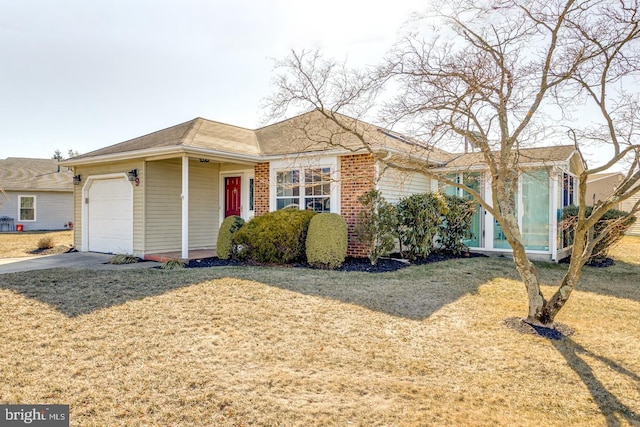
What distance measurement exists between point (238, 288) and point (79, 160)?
851 centimetres

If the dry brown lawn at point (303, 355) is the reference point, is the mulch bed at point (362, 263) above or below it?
above

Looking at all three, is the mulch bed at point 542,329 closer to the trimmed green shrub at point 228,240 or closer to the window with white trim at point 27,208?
the trimmed green shrub at point 228,240

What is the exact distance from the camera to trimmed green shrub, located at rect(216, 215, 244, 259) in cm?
995

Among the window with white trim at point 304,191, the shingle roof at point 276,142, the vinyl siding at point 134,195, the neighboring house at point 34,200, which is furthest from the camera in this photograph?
the neighboring house at point 34,200

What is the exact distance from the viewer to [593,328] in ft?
17.5

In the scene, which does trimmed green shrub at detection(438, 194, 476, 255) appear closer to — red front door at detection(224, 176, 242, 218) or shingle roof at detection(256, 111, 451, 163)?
shingle roof at detection(256, 111, 451, 163)

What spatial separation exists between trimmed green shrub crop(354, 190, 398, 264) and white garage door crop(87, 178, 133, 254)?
623 cm

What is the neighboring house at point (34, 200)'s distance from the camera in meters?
22.8

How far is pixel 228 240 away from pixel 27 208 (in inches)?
779

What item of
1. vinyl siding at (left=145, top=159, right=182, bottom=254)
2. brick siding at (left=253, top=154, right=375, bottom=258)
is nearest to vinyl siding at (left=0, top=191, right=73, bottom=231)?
vinyl siding at (left=145, top=159, right=182, bottom=254)

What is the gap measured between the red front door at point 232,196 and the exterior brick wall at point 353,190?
149 inches

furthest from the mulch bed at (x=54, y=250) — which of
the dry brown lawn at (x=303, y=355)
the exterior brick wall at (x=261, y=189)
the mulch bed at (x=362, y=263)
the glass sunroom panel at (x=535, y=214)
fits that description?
the glass sunroom panel at (x=535, y=214)

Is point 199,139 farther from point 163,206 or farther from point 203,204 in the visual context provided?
point 203,204

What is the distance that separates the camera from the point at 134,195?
11.0m
